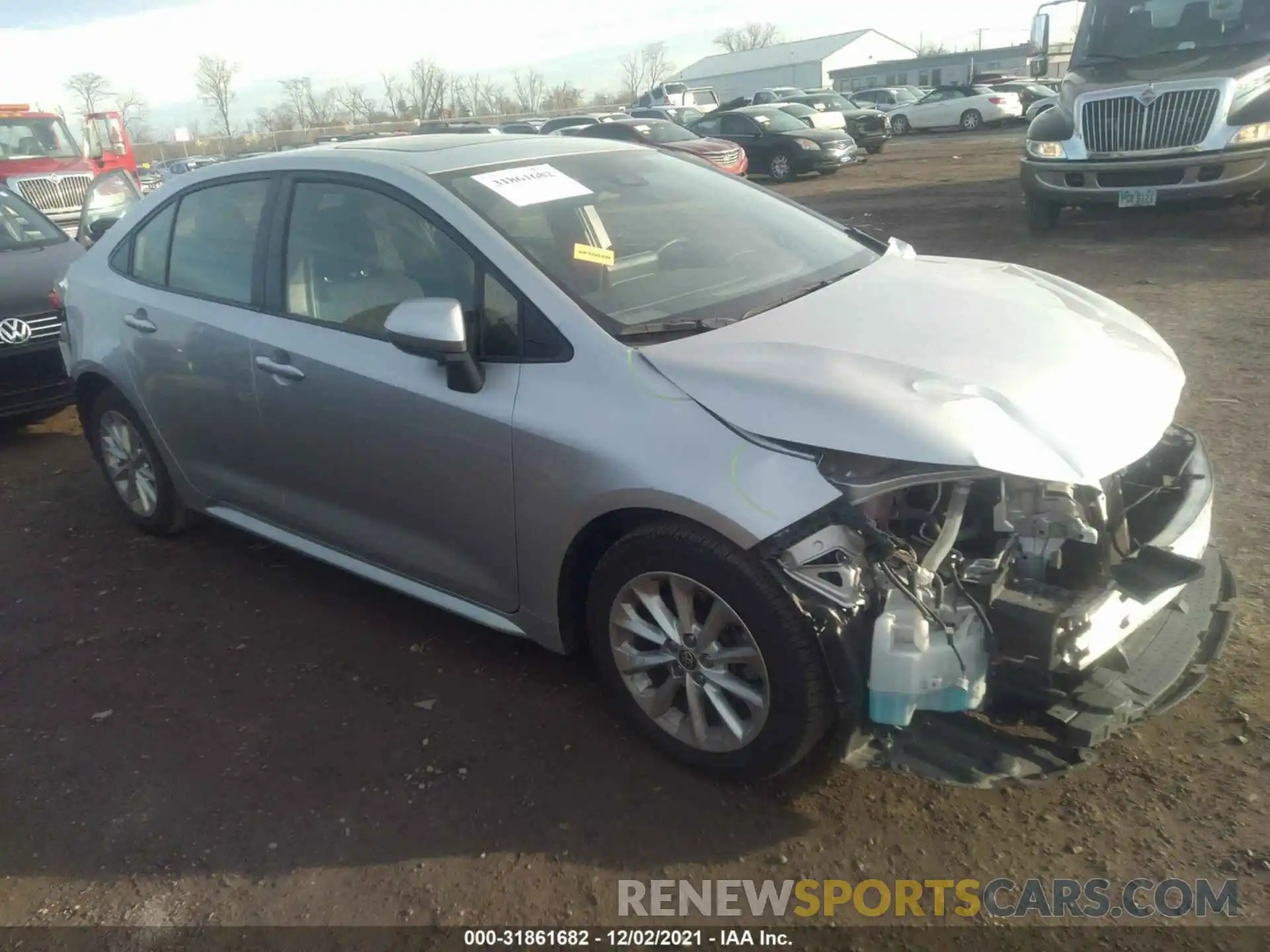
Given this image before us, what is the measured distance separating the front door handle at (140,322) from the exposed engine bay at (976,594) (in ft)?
10.2

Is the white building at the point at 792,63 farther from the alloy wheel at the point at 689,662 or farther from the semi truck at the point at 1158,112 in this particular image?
the alloy wheel at the point at 689,662

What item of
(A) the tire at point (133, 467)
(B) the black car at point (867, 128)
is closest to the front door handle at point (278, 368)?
(A) the tire at point (133, 467)

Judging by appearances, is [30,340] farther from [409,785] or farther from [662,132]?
[662,132]

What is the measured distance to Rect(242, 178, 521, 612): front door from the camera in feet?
10.4

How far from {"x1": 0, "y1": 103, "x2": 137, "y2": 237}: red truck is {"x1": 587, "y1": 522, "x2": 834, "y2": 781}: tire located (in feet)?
44.4

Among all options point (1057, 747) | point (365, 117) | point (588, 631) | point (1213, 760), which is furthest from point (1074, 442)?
point (365, 117)

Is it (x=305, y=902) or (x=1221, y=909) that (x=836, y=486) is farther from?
(x=305, y=902)

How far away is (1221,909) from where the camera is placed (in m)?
2.44

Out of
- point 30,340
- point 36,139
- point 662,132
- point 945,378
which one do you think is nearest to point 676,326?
point 945,378

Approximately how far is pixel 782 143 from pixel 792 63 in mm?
67367

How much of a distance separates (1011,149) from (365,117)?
5491 centimetres

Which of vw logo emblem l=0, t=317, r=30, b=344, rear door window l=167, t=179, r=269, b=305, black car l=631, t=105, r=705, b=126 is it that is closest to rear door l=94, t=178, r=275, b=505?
rear door window l=167, t=179, r=269, b=305

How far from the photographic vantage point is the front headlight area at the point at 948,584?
8.26ft

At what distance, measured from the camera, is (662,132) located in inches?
775
